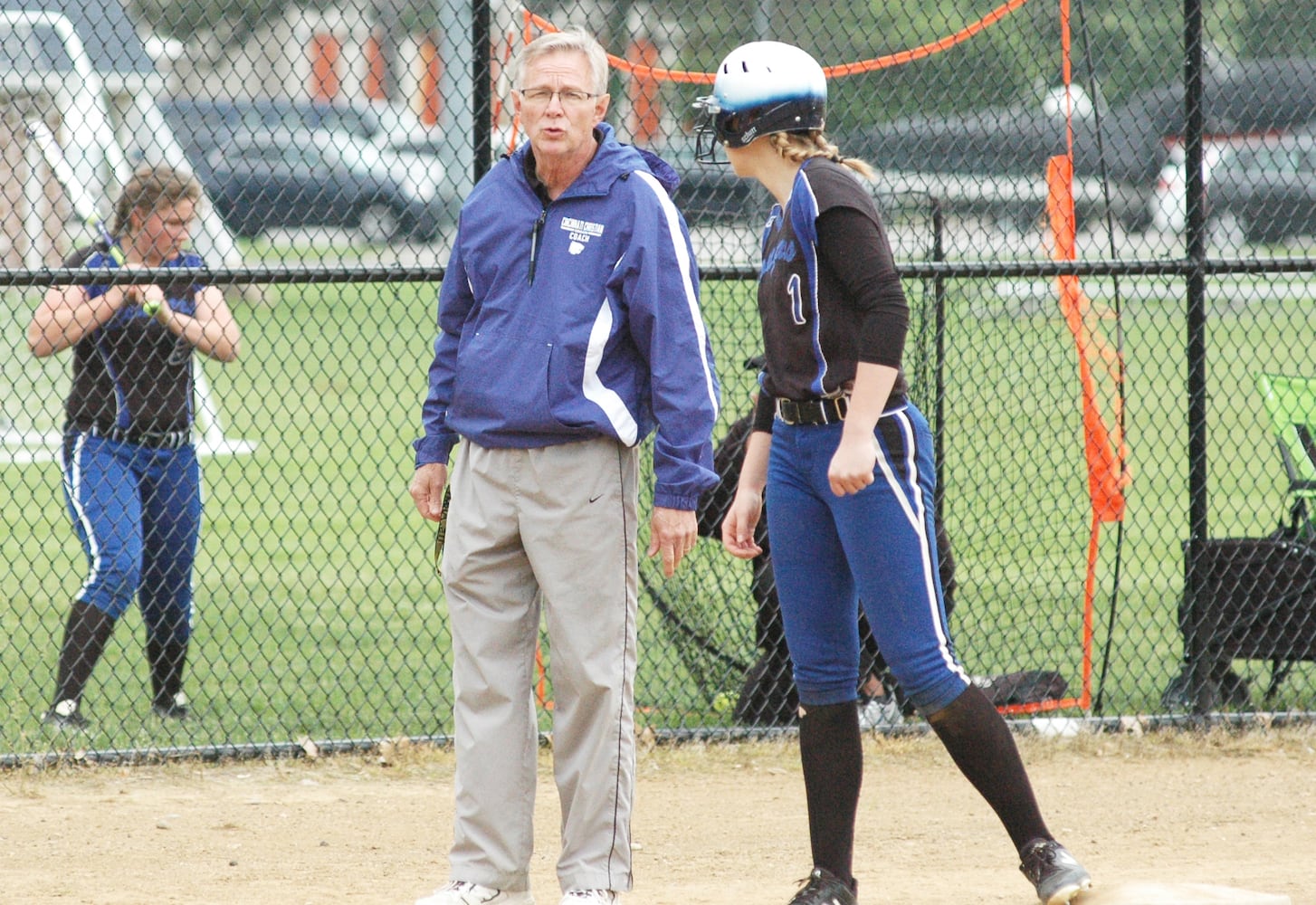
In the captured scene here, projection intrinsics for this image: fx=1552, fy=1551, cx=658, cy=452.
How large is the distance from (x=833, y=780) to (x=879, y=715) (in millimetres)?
1925

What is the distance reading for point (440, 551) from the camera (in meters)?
3.77

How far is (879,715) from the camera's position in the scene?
548cm

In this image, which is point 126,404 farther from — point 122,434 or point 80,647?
point 80,647

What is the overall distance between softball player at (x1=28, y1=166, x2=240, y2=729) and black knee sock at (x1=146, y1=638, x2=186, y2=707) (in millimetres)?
238

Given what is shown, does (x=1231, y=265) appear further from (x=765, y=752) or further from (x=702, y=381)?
(x=702, y=381)

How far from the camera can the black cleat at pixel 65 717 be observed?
526cm

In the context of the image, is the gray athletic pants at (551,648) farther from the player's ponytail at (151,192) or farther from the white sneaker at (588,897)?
the player's ponytail at (151,192)

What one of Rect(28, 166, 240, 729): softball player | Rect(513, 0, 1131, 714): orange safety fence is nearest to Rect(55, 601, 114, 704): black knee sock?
Rect(28, 166, 240, 729): softball player

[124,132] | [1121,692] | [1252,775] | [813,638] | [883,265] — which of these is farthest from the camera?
[124,132]

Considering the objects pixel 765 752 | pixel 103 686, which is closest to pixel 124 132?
pixel 103 686

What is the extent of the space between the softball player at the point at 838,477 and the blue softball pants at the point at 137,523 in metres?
2.65

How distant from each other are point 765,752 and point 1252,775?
1615 mm

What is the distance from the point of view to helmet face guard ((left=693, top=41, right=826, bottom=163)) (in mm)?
3484

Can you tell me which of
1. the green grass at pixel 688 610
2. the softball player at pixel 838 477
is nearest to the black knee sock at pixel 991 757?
the softball player at pixel 838 477
